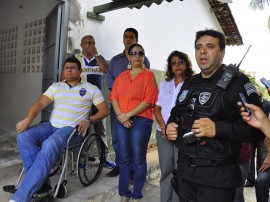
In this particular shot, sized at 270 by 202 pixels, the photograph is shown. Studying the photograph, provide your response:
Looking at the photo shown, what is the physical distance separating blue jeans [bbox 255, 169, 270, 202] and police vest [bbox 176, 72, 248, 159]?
1339 millimetres

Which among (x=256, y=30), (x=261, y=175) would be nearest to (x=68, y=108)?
(x=261, y=175)

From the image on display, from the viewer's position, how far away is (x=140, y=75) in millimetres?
2850

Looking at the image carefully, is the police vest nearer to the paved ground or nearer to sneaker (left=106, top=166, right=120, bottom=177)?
the paved ground

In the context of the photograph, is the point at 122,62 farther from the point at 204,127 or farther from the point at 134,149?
the point at 204,127

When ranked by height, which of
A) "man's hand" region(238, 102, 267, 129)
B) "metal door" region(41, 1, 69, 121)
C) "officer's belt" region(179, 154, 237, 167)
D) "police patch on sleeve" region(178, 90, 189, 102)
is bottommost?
"officer's belt" region(179, 154, 237, 167)

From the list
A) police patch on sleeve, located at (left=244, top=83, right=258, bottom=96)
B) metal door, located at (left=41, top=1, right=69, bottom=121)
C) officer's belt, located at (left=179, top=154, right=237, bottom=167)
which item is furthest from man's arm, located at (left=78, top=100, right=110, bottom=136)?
police patch on sleeve, located at (left=244, top=83, right=258, bottom=96)

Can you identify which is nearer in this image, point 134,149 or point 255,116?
point 255,116

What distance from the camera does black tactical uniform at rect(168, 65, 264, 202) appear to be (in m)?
1.56

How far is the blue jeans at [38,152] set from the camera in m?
2.36

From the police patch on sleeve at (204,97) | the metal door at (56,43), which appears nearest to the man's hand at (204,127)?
the police patch on sleeve at (204,97)

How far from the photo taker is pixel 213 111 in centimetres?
159

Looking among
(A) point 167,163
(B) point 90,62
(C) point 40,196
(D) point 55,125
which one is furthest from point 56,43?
(A) point 167,163

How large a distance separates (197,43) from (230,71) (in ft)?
1.00

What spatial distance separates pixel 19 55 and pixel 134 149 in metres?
4.00
